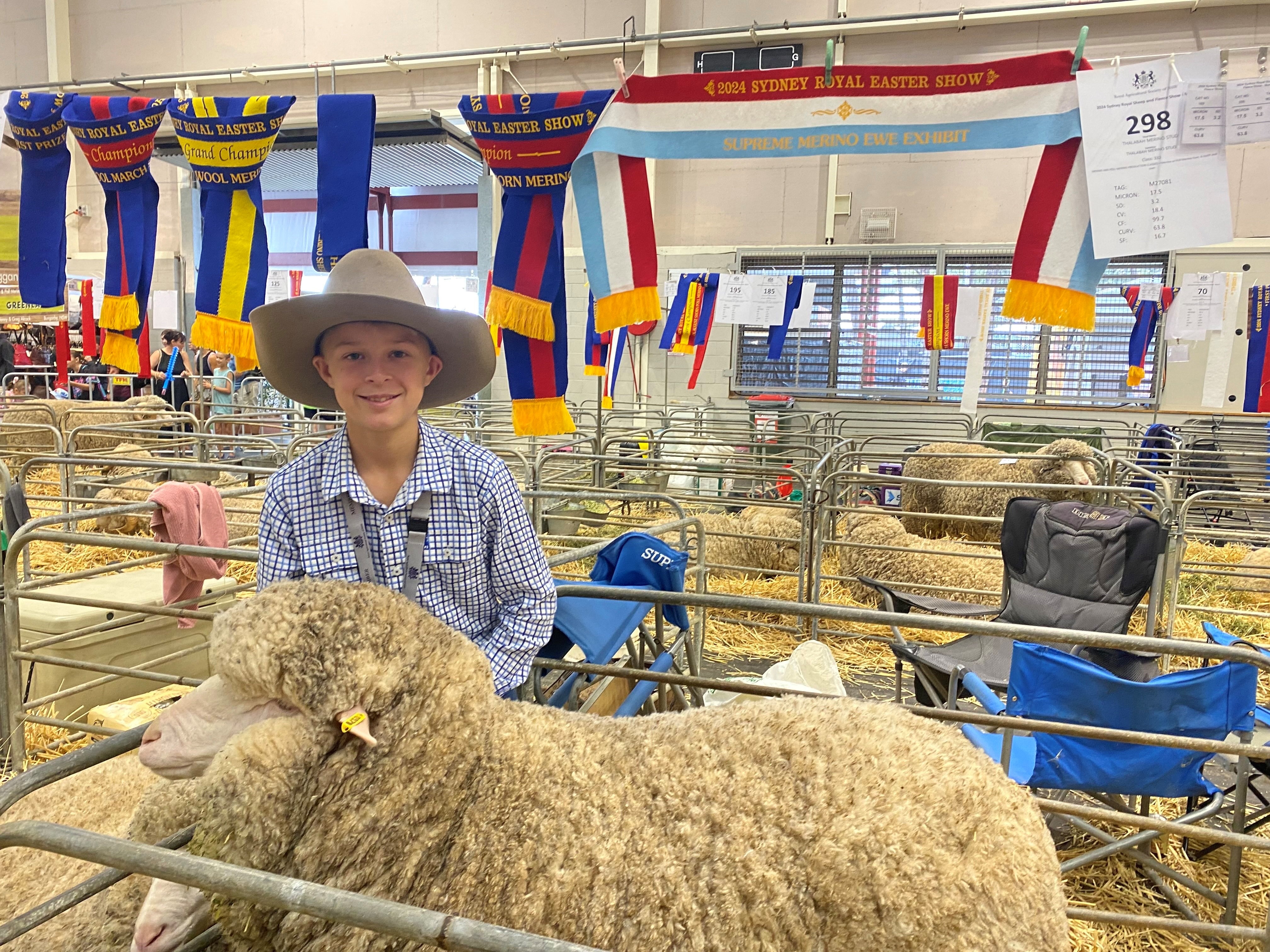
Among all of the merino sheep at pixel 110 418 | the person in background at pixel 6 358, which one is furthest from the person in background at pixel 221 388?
the person in background at pixel 6 358

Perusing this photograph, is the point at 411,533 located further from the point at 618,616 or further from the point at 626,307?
the point at 626,307

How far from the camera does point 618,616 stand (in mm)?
2352

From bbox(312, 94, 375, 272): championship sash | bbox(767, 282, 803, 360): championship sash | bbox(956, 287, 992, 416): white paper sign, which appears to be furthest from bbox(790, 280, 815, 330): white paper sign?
bbox(312, 94, 375, 272): championship sash

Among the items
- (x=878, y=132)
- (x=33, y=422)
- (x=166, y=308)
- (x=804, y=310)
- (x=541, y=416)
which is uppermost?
(x=804, y=310)

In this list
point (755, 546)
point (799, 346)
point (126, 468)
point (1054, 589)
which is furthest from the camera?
point (799, 346)

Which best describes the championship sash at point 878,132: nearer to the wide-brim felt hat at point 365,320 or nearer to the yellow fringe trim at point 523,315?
the yellow fringe trim at point 523,315

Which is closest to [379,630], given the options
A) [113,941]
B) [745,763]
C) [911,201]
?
[745,763]

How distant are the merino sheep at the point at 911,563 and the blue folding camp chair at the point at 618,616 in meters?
2.46

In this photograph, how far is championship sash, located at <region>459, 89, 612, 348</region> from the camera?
2789 millimetres

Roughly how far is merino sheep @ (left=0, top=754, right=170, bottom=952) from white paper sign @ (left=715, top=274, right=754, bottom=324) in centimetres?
656

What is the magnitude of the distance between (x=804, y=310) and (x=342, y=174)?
703 centimetres

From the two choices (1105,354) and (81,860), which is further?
(1105,354)

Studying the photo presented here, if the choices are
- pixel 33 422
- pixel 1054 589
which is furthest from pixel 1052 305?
pixel 33 422

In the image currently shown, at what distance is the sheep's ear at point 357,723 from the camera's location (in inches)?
42.7
